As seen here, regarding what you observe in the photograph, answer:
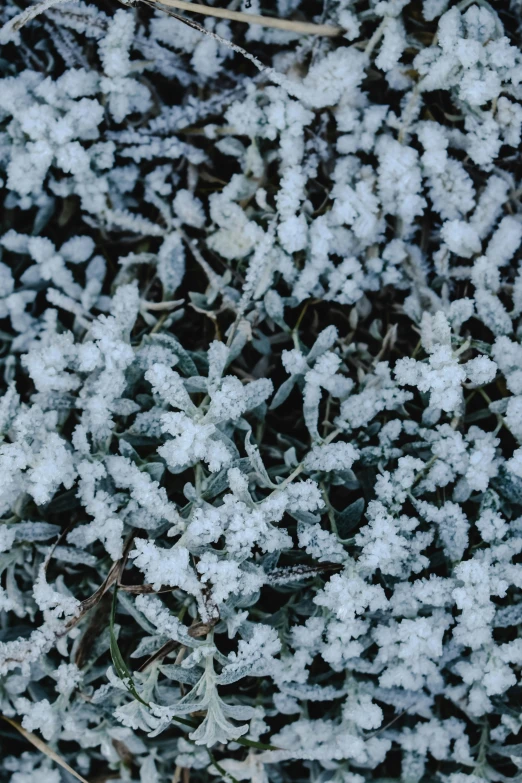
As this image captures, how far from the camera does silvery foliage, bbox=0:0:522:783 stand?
110 cm

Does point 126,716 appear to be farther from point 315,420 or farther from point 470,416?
point 470,416

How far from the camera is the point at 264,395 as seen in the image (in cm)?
115

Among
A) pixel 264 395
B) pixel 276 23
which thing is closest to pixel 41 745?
pixel 264 395

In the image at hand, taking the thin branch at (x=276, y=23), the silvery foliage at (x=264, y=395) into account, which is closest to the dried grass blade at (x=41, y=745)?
the silvery foliage at (x=264, y=395)

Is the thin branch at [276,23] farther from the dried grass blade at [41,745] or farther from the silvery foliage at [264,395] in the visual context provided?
the dried grass blade at [41,745]

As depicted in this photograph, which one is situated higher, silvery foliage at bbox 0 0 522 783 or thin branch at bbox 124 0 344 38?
thin branch at bbox 124 0 344 38

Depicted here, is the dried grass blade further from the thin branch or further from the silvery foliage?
the thin branch

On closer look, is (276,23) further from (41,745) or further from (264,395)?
(41,745)

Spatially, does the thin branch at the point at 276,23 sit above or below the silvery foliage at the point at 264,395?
above

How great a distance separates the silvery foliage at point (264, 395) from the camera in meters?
1.10

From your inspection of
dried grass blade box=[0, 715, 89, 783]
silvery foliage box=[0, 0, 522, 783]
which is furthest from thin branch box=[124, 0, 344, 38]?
dried grass blade box=[0, 715, 89, 783]

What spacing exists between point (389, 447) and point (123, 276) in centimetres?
54

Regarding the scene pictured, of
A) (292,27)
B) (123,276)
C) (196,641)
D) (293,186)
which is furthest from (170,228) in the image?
(196,641)

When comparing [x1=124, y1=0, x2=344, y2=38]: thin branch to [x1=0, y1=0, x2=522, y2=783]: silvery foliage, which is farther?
[x1=124, y1=0, x2=344, y2=38]: thin branch
